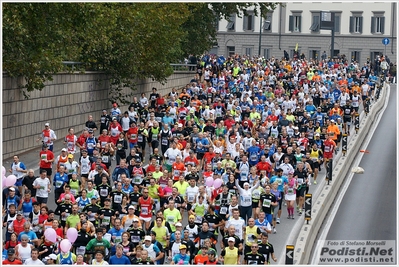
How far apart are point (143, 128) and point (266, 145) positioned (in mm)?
4780

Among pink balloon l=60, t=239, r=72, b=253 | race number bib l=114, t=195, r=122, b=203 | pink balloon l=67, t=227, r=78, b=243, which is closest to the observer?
pink balloon l=60, t=239, r=72, b=253

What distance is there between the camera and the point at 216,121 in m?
33.6

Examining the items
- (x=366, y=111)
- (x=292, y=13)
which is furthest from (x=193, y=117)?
(x=292, y=13)

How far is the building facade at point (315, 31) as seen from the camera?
89875 millimetres

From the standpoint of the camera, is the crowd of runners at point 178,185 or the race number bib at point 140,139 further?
the race number bib at point 140,139

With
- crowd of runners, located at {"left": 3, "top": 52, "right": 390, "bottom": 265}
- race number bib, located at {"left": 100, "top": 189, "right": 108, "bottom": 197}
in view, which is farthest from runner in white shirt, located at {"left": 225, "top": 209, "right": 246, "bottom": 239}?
race number bib, located at {"left": 100, "top": 189, "right": 108, "bottom": 197}

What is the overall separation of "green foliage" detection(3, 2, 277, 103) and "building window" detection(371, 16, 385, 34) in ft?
119

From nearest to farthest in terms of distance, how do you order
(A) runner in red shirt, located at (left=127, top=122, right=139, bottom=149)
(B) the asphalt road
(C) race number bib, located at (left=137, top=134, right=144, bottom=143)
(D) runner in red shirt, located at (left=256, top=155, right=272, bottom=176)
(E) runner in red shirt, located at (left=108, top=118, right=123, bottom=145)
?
1. (B) the asphalt road
2. (D) runner in red shirt, located at (left=256, top=155, right=272, bottom=176)
3. (E) runner in red shirt, located at (left=108, top=118, right=123, bottom=145)
4. (A) runner in red shirt, located at (left=127, top=122, right=139, bottom=149)
5. (C) race number bib, located at (left=137, top=134, right=144, bottom=143)

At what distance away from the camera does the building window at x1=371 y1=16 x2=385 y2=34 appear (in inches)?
3548

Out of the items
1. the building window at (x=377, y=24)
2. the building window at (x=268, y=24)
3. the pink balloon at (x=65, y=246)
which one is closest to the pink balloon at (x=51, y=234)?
the pink balloon at (x=65, y=246)

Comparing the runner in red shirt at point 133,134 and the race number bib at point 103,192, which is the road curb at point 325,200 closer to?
the race number bib at point 103,192

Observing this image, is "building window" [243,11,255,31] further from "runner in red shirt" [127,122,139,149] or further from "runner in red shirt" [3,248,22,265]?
"runner in red shirt" [3,248,22,265]

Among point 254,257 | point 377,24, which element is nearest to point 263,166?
point 254,257

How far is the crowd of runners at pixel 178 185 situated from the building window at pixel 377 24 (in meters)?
51.5
